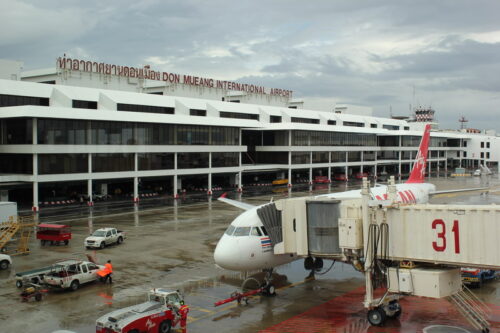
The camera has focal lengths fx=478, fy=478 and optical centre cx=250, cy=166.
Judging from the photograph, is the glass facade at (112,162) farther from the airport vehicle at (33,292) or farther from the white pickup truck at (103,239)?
the airport vehicle at (33,292)

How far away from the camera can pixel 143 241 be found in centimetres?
4853

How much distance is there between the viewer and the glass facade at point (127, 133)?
72.9 metres

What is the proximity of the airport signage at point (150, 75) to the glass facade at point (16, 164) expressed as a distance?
26.3 meters

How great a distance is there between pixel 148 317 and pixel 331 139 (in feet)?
352

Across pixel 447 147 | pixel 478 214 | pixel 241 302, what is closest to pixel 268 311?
pixel 241 302

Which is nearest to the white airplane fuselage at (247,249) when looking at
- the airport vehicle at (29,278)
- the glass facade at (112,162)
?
the airport vehicle at (29,278)

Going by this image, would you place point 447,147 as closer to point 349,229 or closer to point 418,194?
point 418,194

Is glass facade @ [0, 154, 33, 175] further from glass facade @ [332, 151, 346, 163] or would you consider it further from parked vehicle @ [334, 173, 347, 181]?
parked vehicle @ [334, 173, 347, 181]

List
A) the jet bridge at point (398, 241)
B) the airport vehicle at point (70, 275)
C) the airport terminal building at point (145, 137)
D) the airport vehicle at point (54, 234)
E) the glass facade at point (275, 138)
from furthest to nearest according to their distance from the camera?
the glass facade at point (275, 138) → the airport terminal building at point (145, 137) → the airport vehicle at point (54, 234) → the airport vehicle at point (70, 275) → the jet bridge at point (398, 241)

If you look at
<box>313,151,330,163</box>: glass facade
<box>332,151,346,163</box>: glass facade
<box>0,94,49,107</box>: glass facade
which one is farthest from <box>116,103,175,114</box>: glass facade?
<box>332,151,346,163</box>: glass facade

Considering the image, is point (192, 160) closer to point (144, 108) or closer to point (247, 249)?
point (144, 108)

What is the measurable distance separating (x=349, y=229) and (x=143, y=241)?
93.0ft

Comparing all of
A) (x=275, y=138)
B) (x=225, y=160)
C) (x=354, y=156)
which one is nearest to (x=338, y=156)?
(x=354, y=156)

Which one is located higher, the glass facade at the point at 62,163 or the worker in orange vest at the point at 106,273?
the glass facade at the point at 62,163
